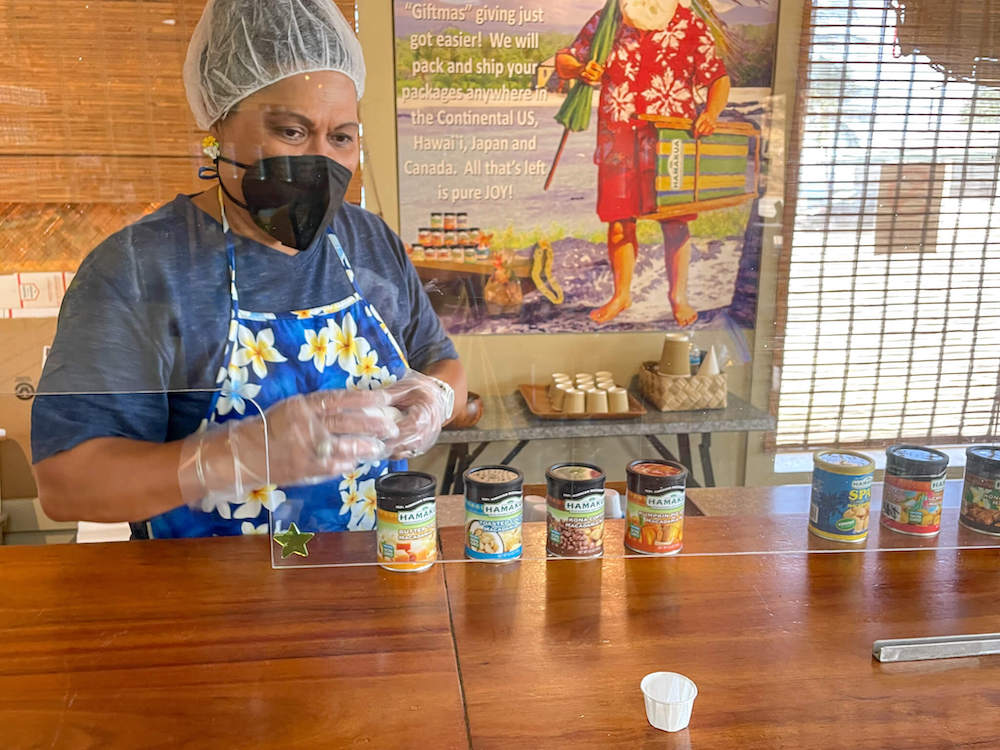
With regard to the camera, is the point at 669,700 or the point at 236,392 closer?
the point at 669,700

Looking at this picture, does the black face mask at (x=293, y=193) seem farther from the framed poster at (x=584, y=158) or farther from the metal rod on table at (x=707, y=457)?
the metal rod on table at (x=707, y=457)

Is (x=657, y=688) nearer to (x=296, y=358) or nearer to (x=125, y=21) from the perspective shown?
(x=296, y=358)

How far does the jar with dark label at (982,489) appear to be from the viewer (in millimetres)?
1216

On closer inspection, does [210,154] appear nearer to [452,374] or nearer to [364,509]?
[452,374]

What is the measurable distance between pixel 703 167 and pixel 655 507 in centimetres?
49

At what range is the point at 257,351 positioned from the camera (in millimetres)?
1064

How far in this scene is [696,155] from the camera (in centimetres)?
108

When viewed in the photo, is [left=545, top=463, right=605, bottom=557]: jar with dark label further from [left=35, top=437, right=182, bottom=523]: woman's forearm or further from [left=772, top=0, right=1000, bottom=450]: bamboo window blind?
[left=35, top=437, right=182, bottom=523]: woman's forearm

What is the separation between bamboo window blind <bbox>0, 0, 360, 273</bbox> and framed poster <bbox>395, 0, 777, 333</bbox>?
19 centimetres

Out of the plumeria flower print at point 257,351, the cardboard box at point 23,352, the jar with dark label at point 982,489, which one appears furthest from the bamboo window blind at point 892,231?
the cardboard box at point 23,352

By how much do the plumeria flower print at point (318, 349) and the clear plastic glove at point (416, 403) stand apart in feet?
0.32

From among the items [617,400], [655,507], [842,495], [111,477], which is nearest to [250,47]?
[111,477]

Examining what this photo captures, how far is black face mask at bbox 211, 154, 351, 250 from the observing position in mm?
992

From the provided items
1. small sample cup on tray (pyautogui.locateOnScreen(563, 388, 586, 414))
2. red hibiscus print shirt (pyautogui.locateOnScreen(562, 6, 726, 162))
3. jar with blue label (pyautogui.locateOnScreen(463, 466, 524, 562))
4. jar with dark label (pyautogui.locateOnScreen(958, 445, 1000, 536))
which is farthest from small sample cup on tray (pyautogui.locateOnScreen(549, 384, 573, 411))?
jar with dark label (pyautogui.locateOnScreen(958, 445, 1000, 536))
